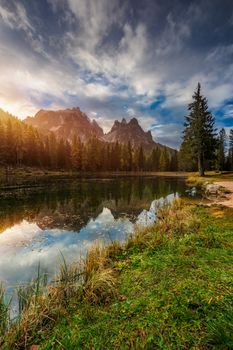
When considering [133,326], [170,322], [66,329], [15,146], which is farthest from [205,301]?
[15,146]

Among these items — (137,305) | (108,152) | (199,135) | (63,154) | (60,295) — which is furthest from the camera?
(108,152)

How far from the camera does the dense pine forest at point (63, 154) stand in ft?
205

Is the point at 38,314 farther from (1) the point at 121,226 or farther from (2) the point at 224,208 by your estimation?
(2) the point at 224,208

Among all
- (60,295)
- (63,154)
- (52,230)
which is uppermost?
(63,154)

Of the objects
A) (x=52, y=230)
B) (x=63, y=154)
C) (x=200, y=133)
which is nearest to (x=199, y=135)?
(x=200, y=133)

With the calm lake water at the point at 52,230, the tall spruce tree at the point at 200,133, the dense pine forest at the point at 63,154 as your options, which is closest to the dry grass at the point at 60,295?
the calm lake water at the point at 52,230

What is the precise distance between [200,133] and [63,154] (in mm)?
54102

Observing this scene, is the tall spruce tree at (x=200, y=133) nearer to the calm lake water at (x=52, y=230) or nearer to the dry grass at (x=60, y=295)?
the calm lake water at (x=52, y=230)

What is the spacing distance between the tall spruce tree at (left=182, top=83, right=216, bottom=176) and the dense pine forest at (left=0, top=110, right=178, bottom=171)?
4827cm

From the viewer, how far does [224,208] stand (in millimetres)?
12539

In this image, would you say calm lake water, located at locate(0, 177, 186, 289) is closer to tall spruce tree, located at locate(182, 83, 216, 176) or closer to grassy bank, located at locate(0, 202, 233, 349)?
grassy bank, located at locate(0, 202, 233, 349)

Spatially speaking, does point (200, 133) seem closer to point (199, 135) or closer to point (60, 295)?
point (199, 135)

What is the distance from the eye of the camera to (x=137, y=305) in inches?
155

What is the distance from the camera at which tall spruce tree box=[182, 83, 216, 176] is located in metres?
36.2
